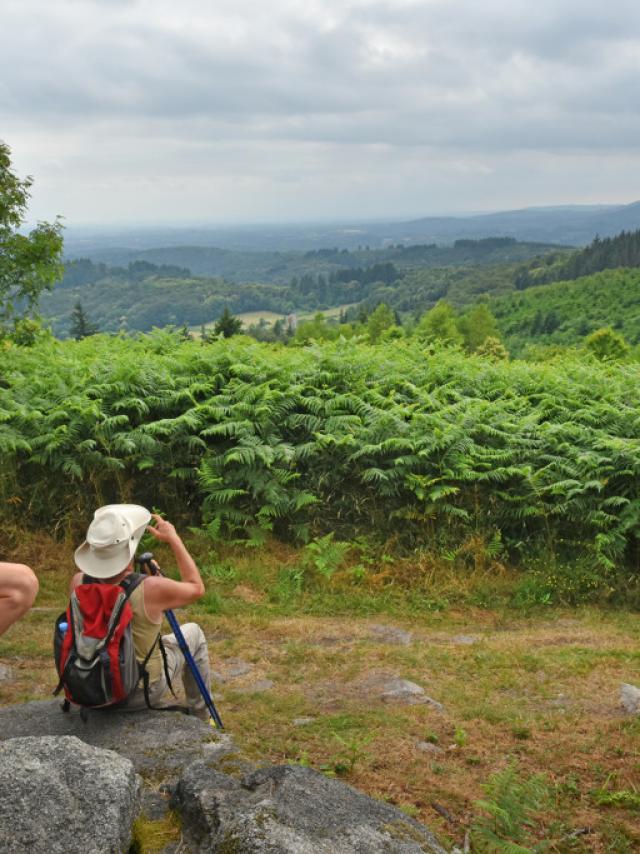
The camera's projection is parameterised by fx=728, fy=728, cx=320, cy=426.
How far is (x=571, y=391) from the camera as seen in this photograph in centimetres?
1302

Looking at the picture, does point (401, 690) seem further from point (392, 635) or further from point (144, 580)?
point (144, 580)

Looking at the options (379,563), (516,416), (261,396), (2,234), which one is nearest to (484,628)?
(379,563)

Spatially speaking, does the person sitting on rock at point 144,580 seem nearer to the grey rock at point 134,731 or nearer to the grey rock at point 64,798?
the grey rock at point 134,731

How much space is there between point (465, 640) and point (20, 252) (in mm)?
9176

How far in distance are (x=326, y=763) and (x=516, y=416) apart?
8.05m

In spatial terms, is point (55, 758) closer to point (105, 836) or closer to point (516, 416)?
point (105, 836)

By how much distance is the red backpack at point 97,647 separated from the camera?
15.6 ft

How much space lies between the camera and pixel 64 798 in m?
3.35

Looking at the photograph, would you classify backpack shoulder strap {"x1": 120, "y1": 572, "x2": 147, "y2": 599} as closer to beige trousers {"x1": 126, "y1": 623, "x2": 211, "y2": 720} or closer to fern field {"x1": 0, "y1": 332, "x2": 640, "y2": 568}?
beige trousers {"x1": 126, "y1": 623, "x2": 211, "y2": 720}

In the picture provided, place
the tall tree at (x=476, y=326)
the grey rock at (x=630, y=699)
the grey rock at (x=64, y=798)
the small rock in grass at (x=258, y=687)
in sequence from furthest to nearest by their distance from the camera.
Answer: the tall tree at (x=476, y=326), the small rock in grass at (x=258, y=687), the grey rock at (x=630, y=699), the grey rock at (x=64, y=798)

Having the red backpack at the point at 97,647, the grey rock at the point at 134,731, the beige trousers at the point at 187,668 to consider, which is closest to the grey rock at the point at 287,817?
the grey rock at the point at 134,731

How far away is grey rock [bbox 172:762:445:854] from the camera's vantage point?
132 inches

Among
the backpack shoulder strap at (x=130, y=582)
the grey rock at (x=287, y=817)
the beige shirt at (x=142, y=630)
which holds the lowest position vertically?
the grey rock at (x=287, y=817)

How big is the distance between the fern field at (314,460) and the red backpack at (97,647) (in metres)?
5.83
